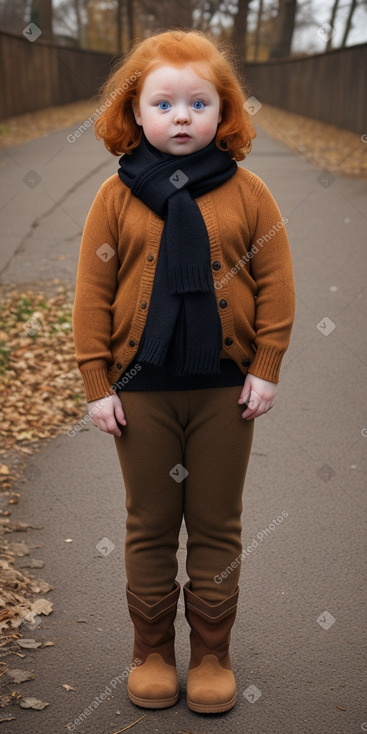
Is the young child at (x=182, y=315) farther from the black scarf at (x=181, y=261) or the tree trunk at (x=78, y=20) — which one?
the tree trunk at (x=78, y=20)

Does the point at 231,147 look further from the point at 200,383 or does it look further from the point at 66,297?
the point at 66,297

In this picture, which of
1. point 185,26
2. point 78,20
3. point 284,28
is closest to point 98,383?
point 185,26

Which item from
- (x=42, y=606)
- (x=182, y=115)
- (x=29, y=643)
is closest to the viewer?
(x=182, y=115)

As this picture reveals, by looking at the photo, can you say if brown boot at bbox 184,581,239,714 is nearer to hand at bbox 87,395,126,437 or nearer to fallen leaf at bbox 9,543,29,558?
hand at bbox 87,395,126,437

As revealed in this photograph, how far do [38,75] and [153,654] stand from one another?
26.2 metres

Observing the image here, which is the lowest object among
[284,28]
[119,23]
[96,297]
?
[119,23]

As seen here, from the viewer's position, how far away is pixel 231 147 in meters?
2.32

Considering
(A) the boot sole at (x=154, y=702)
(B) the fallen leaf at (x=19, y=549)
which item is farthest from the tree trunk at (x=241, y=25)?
(A) the boot sole at (x=154, y=702)

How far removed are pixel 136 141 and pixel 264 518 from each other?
6.30 feet

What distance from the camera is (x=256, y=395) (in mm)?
2348

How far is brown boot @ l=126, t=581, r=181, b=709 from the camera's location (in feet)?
8.38

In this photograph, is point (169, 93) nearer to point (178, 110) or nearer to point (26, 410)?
point (178, 110)

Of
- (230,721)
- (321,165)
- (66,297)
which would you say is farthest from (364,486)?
(321,165)

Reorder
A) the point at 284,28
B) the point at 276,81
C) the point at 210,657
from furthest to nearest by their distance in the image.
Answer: the point at 284,28 → the point at 276,81 → the point at 210,657
